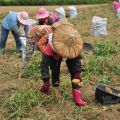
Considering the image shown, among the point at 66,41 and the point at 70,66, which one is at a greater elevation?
the point at 66,41

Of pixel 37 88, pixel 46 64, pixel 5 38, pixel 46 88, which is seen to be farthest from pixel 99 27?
pixel 46 64

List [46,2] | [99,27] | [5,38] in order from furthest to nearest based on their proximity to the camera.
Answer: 1. [46,2]
2. [99,27]
3. [5,38]

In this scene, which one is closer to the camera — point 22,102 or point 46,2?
point 22,102

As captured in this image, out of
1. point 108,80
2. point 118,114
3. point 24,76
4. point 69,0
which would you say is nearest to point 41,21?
point 24,76

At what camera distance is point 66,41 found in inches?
226

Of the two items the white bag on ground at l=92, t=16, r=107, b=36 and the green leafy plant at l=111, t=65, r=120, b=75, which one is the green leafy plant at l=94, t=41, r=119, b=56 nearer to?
the green leafy plant at l=111, t=65, r=120, b=75

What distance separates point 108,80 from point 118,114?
1607 millimetres

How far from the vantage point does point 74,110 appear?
5941 mm

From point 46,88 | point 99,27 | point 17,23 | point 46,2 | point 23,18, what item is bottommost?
point 46,2

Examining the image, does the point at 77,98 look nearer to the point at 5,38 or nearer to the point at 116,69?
the point at 116,69

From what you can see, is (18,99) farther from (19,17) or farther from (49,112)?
(19,17)

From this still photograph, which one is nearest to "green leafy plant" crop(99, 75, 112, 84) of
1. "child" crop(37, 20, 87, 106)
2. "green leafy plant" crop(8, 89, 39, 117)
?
"child" crop(37, 20, 87, 106)

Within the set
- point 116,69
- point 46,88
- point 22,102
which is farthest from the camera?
point 116,69

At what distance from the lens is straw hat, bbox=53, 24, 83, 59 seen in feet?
18.7
